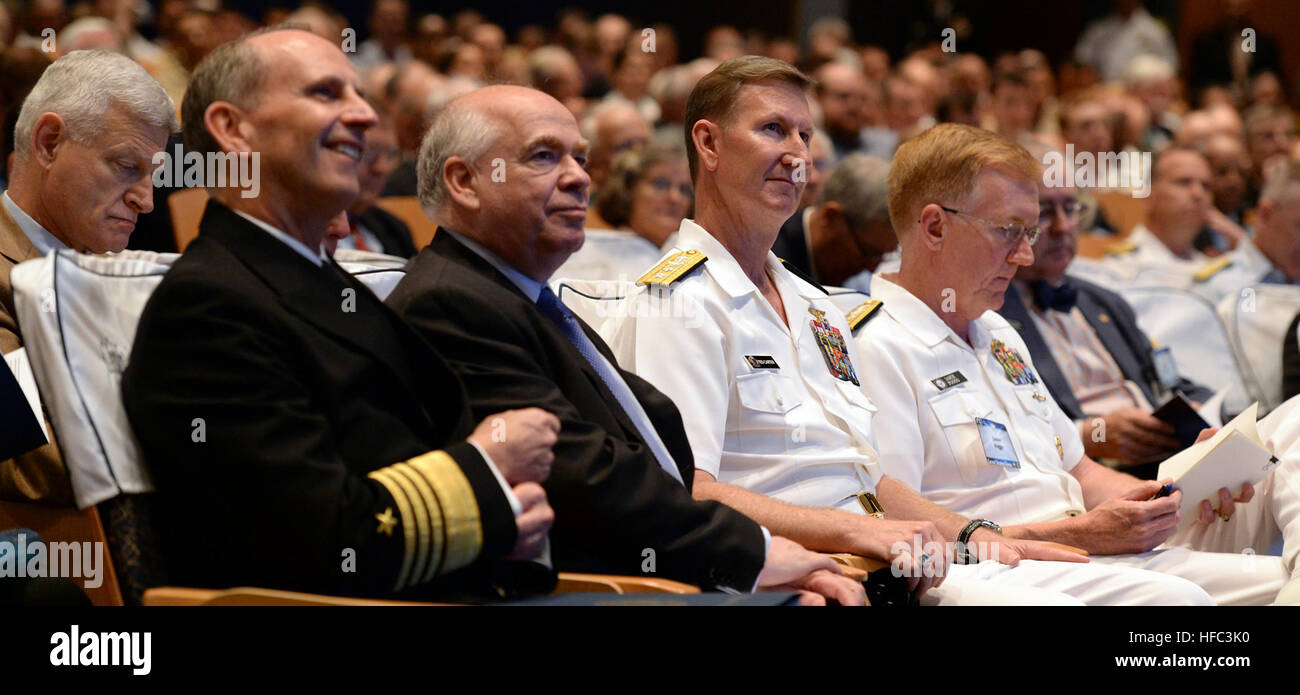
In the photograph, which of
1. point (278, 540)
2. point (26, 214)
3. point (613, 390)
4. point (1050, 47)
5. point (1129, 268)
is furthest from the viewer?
point (1050, 47)

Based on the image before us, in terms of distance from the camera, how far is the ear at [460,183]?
7.25 ft

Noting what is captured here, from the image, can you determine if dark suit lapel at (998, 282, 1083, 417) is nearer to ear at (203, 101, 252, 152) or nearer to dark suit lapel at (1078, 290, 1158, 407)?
dark suit lapel at (1078, 290, 1158, 407)

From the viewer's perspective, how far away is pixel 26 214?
2.42m

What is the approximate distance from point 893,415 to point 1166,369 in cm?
153

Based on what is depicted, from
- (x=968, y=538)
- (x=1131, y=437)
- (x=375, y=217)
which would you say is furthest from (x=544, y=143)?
(x=375, y=217)

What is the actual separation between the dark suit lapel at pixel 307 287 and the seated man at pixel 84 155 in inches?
23.1

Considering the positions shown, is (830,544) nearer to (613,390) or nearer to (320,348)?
(613,390)

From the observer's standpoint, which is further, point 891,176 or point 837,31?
point 837,31

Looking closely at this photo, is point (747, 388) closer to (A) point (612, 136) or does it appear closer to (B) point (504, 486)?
(B) point (504, 486)

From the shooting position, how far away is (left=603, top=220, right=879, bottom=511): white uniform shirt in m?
2.42

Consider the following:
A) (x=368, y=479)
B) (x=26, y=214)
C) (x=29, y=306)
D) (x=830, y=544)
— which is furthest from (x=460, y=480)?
(x=26, y=214)

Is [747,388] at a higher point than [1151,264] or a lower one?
lower

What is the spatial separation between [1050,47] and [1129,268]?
581 cm

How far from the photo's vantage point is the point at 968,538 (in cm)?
250
